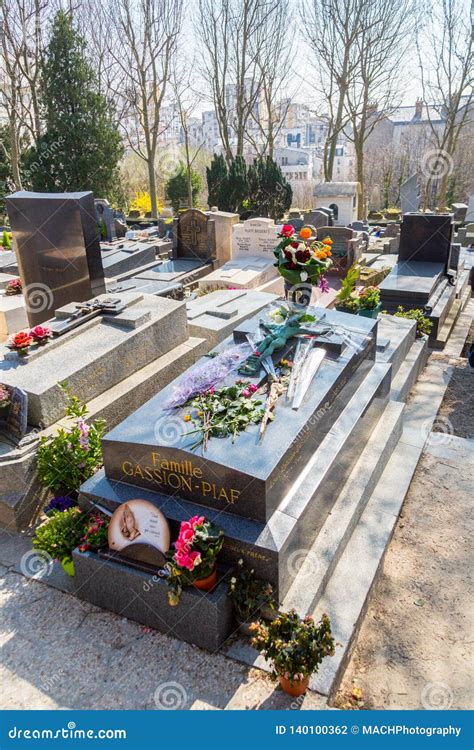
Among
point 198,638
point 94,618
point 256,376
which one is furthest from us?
point 256,376

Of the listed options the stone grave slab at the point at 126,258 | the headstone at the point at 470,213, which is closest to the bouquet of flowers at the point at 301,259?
the stone grave slab at the point at 126,258

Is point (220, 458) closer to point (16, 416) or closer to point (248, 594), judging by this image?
point (248, 594)

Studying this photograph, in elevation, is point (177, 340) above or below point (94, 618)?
above

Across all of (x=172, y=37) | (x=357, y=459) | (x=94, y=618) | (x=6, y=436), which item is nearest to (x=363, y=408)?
(x=357, y=459)

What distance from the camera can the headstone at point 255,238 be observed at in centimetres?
1266

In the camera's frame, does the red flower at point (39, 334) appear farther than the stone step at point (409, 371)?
No

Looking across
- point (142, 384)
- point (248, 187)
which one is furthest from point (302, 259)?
point (248, 187)

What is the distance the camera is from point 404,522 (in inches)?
195

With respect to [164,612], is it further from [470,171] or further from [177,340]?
[470,171]

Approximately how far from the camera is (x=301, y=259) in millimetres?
5184

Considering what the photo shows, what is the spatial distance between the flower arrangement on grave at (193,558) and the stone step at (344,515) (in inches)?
24.3

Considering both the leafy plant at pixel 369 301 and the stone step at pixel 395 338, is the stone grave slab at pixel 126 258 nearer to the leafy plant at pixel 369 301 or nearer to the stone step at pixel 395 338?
the leafy plant at pixel 369 301
